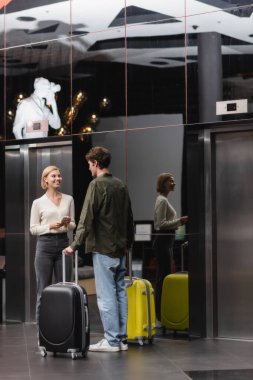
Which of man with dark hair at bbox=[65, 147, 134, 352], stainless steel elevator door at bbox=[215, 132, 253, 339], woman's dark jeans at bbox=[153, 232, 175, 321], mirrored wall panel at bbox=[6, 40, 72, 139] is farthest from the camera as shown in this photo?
mirrored wall panel at bbox=[6, 40, 72, 139]

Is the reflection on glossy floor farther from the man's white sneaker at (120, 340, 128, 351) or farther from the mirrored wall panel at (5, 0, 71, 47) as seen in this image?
the mirrored wall panel at (5, 0, 71, 47)

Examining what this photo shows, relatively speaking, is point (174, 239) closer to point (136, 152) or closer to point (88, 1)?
point (136, 152)

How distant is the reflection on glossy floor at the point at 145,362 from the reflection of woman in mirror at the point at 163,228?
672mm

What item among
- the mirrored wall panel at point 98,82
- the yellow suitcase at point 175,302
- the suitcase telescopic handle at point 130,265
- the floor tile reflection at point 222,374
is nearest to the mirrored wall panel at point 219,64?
the mirrored wall panel at point 98,82

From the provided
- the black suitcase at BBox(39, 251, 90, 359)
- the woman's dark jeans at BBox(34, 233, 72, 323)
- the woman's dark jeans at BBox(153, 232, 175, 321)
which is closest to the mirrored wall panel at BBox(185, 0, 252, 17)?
the woman's dark jeans at BBox(153, 232, 175, 321)

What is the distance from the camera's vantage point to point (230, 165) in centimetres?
935

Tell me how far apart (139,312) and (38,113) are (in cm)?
313

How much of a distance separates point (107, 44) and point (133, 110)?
86cm

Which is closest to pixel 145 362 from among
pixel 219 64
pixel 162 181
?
pixel 162 181

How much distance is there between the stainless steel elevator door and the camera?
30.3 feet

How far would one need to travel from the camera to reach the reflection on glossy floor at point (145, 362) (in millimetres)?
7117

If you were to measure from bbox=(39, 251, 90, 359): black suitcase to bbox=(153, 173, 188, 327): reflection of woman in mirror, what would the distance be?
160cm

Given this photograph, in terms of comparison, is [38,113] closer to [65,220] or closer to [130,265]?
[65,220]

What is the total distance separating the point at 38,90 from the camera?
421 inches
